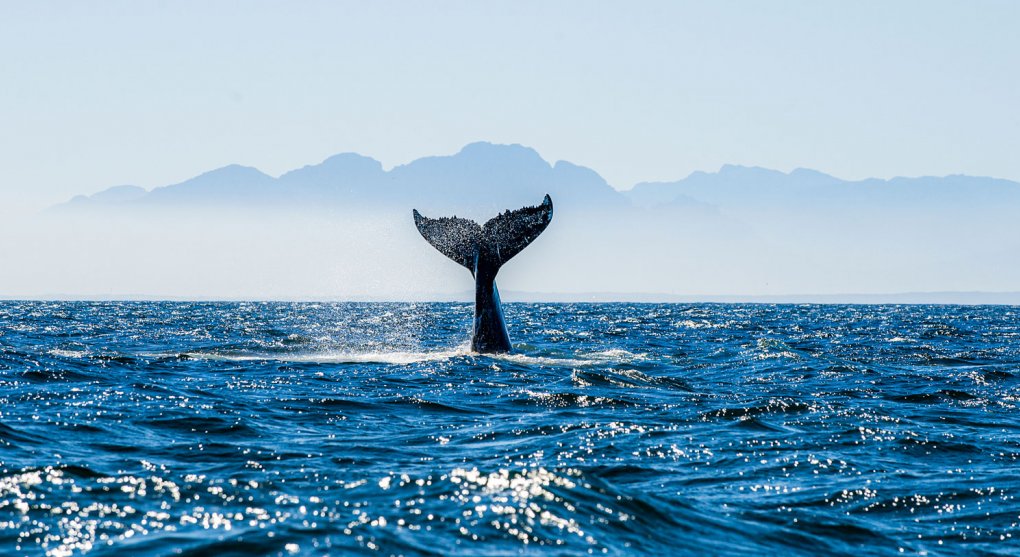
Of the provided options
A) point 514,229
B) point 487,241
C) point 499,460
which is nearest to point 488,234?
point 487,241

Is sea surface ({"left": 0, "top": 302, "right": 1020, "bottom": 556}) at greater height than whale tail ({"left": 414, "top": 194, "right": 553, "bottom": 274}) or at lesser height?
lesser

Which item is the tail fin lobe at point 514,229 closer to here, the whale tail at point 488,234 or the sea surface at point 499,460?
the whale tail at point 488,234

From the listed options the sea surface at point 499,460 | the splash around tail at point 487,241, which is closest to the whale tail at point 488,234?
the splash around tail at point 487,241

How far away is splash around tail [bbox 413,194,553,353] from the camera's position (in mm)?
20125

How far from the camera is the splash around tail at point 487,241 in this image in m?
20.1

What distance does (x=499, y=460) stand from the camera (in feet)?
31.9

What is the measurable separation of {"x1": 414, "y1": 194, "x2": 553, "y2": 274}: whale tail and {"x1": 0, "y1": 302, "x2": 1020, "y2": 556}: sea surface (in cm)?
213

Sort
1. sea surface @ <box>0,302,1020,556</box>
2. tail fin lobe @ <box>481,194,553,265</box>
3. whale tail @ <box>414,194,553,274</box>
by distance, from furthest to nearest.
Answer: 1. whale tail @ <box>414,194,553,274</box>
2. tail fin lobe @ <box>481,194,553,265</box>
3. sea surface @ <box>0,302,1020,556</box>

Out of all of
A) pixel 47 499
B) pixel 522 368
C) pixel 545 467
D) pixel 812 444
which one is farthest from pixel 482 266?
pixel 47 499

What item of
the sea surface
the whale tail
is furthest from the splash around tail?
the sea surface

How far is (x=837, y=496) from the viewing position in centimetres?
866

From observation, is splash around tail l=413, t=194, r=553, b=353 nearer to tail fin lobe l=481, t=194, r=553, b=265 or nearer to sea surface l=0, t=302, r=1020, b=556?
tail fin lobe l=481, t=194, r=553, b=265

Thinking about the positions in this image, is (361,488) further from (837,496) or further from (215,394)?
(215,394)

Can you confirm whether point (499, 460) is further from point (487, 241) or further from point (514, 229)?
point (487, 241)
